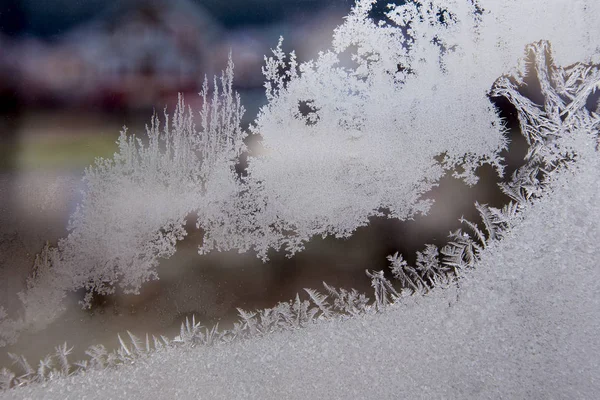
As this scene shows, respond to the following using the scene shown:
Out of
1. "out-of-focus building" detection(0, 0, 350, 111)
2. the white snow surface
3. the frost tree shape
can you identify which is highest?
"out-of-focus building" detection(0, 0, 350, 111)

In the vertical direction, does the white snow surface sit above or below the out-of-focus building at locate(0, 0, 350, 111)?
below

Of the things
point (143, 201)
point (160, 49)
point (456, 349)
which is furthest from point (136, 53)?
point (456, 349)

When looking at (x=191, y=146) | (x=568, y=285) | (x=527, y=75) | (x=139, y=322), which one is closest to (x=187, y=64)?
(x=191, y=146)

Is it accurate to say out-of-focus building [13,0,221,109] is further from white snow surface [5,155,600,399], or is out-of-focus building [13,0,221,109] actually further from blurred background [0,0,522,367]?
white snow surface [5,155,600,399]

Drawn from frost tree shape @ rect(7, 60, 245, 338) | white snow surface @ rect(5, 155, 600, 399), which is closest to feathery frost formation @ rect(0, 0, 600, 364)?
frost tree shape @ rect(7, 60, 245, 338)

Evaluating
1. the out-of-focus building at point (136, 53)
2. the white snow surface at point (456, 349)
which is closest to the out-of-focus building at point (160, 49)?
the out-of-focus building at point (136, 53)

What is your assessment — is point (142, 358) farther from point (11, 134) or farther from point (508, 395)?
point (508, 395)

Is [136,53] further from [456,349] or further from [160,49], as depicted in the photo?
[456,349]
